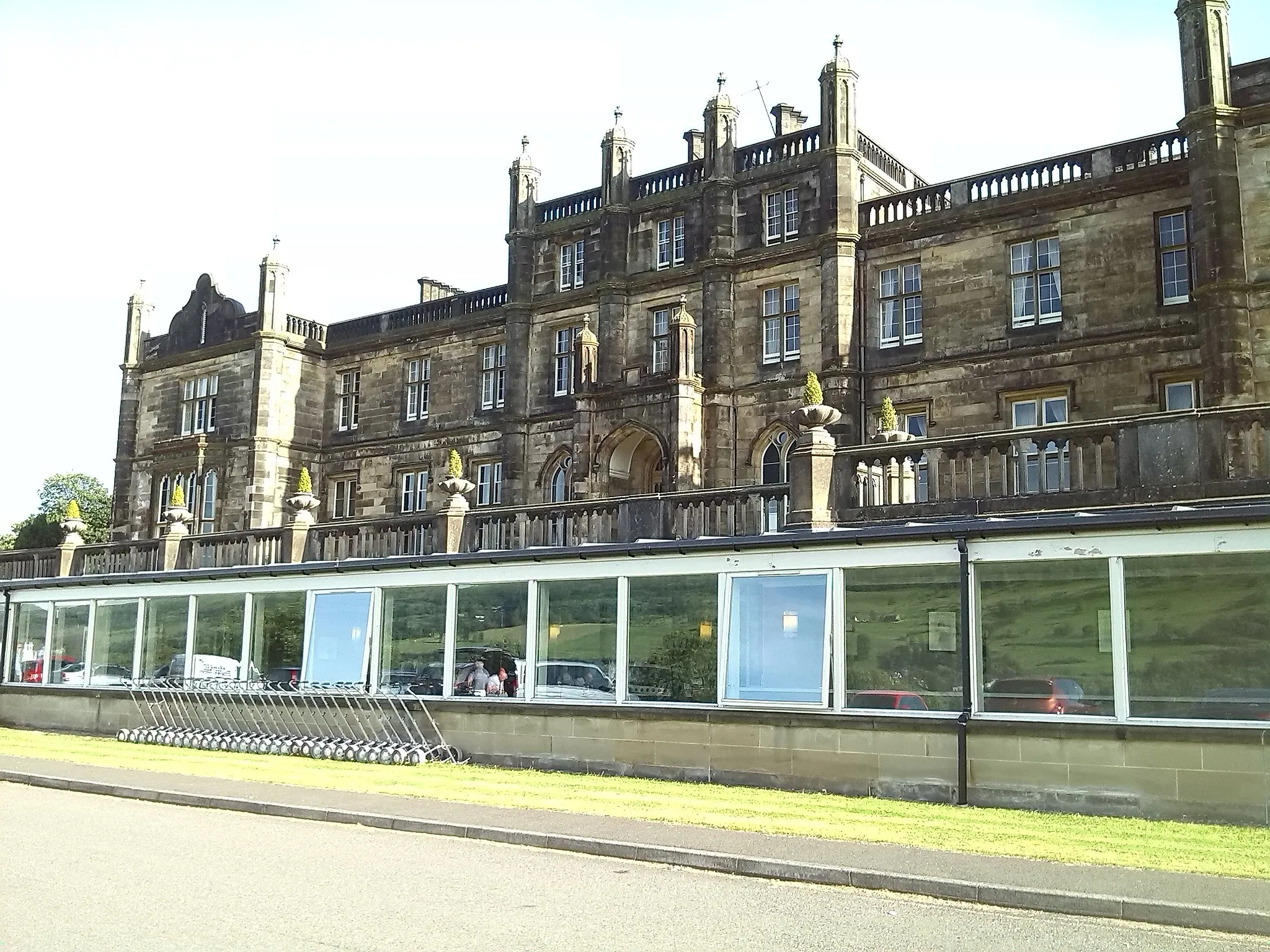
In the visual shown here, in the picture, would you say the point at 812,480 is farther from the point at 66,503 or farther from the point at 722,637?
the point at 66,503

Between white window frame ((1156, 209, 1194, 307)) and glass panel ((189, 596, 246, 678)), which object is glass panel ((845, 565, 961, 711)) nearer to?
glass panel ((189, 596, 246, 678))

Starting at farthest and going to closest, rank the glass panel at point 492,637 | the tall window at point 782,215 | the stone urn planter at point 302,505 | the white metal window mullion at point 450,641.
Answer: the tall window at point 782,215 → the stone urn planter at point 302,505 → the white metal window mullion at point 450,641 → the glass panel at point 492,637

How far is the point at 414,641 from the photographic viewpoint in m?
21.1

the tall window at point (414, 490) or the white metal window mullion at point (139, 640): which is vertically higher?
the tall window at point (414, 490)

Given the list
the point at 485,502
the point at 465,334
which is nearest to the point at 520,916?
the point at 485,502

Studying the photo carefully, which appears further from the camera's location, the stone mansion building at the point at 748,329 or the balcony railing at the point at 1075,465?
the stone mansion building at the point at 748,329

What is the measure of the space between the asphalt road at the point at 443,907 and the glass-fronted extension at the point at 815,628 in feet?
18.2

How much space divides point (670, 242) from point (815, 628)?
20599 mm

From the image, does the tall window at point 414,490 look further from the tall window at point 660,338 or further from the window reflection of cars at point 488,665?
the window reflection of cars at point 488,665

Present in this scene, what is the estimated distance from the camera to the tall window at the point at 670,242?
3481 centimetres

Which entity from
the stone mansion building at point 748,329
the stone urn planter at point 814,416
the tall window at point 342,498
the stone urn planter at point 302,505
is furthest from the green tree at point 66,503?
the stone urn planter at point 814,416

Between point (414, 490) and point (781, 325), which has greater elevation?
point (781, 325)

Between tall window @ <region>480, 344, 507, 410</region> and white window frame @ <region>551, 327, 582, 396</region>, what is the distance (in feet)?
A: 7.34

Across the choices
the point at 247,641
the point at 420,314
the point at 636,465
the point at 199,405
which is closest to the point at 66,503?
the point at 199,405
